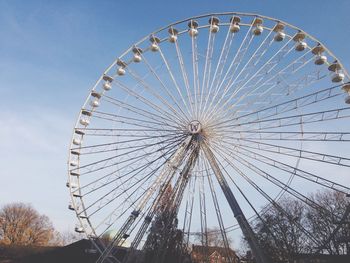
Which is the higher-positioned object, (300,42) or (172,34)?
(172,34)

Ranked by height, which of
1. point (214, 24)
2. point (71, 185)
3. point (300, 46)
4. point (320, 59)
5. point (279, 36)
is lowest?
point (71, 185)

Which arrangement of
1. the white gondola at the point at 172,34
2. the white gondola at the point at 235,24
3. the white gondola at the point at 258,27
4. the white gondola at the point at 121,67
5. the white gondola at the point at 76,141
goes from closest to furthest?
the white gondola at the point at 258,27, the white gondola at the point at 235,24, the white gondola at the point at 172,34, the white gondola at the point at 76,141, the white gondola at the point at 121,67

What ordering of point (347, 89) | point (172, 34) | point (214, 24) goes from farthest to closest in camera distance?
point (172, 34)
point (214, 24)
point (347, 89)

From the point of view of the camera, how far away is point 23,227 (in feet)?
193

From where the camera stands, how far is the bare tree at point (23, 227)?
188ft

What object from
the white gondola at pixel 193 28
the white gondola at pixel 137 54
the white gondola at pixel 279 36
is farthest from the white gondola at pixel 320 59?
the white gondola at pixel 137 54

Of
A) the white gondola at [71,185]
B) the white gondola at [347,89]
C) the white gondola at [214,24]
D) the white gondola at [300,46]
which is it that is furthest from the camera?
the white gondola at [71,185]

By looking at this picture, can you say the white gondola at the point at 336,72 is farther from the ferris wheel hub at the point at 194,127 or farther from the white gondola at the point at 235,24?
the ferris wheel hub at the point at 194,127

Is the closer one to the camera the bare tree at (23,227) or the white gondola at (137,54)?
the white gondola at (137,54)

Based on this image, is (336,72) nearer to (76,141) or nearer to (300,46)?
(300,46)

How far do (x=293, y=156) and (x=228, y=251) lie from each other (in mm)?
5562

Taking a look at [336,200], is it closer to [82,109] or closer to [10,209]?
[82,109]

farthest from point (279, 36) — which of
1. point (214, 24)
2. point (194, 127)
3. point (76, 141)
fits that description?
point (76, 141)

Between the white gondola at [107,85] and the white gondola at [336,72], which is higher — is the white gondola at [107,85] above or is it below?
above
